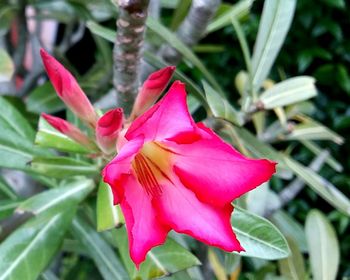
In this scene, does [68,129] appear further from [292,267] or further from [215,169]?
[292,267]

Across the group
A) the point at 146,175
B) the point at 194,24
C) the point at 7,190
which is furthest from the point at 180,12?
the point at 146,175

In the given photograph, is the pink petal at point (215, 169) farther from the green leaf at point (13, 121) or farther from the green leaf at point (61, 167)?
the green leaf at point (13, 121)

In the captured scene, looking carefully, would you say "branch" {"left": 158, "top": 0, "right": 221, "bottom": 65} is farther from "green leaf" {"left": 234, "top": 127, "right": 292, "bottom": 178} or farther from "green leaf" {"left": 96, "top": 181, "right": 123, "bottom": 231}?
"green leaf" {"left": 96, "top": 181, "right": 123, "bottom": 231}

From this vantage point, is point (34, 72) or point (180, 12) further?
point (34, 72)

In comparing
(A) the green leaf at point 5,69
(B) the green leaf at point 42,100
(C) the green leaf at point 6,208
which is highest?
(A) the green leaf at point 5,69

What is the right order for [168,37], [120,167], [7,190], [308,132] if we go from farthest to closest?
[308,132] < [7,190] < [168,37] < [120,167]

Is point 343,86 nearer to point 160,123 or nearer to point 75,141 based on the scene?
point 75,141

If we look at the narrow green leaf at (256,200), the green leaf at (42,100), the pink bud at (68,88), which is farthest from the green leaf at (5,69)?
the narrow green leaf at (256,200)
